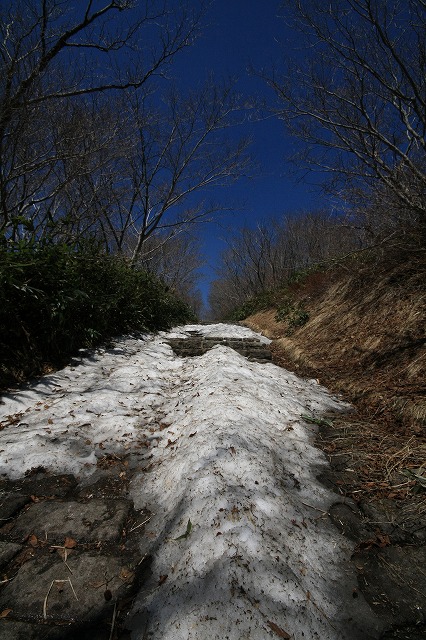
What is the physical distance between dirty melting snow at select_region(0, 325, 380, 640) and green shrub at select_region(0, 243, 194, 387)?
40 centimetres

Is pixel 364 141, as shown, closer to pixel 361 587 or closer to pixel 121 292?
pixel 121 292

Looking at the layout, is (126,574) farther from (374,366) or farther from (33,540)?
(374,366)

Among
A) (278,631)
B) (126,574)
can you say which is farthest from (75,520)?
(278,631)

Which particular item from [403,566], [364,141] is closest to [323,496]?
[403,566]

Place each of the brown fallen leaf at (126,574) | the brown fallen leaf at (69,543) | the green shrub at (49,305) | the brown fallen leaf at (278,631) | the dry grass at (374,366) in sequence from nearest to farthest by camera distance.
Answer: the brown fallen leaf at (278,631) < the brown fallen leaf at (126,574) < the brown fallen leaf at (69,543) < the dry grass at (374,366) < the green shrub at (49,305)

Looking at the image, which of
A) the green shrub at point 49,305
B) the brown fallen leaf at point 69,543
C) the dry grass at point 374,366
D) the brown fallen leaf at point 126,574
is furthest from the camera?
the green shrub at point 49,305

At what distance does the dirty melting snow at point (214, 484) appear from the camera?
110 cm

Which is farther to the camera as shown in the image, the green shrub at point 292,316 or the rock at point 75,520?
the green shrub at point 292,316

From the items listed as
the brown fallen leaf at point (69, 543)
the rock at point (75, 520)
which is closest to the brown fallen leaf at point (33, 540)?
the rock at point (75, 520)

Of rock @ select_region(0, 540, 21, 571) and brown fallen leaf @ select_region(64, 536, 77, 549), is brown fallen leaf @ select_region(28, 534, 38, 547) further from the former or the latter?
brown fallen leaf @ select_region(64, 536, 77, 549)

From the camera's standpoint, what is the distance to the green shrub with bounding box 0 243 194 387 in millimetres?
3148

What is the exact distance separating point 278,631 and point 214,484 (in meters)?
0.69

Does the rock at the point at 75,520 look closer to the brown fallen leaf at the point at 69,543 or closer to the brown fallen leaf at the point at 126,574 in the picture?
the brown fallen leaf at the point at 69,543

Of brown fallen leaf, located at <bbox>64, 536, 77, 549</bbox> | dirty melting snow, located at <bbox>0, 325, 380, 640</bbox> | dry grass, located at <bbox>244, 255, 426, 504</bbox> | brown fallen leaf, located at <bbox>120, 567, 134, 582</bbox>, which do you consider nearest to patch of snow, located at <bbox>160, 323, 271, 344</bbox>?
dry grass, located at <bbox>244, 255, 426, 504</bbox>
